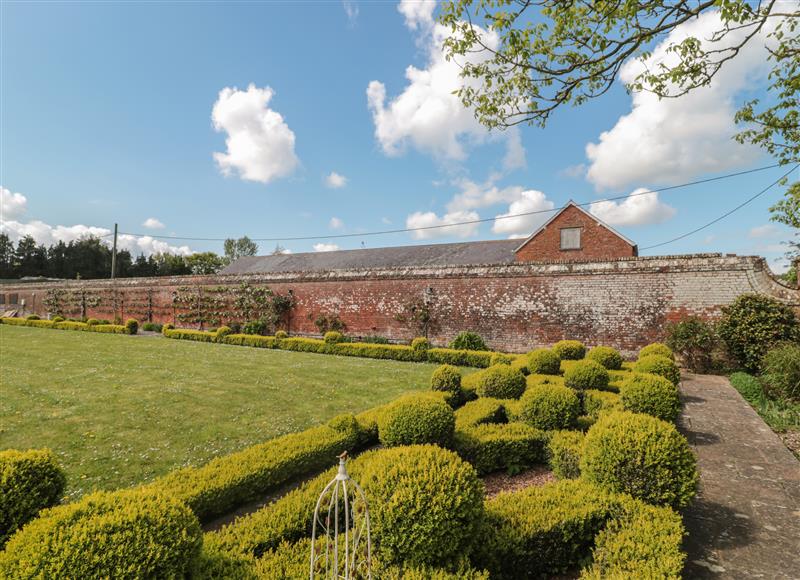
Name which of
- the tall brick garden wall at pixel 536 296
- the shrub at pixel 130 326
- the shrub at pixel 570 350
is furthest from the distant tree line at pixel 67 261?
the shrub at pixel 570 350

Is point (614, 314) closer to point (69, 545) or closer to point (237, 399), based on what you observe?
point (237, 399)

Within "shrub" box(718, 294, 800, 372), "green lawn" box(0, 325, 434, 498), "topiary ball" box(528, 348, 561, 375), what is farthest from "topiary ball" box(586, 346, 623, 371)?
"green lawn" box(0, 325, 434, 498)

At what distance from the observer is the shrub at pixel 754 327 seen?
386 inches

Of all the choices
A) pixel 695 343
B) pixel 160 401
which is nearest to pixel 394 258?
pixel 695 343

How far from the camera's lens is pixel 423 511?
8.13ft

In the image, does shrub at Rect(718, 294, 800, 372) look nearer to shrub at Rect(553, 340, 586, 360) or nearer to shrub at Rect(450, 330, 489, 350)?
shrub at Rect(553, 340, 586, 360)

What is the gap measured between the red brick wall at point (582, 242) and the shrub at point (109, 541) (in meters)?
21.1

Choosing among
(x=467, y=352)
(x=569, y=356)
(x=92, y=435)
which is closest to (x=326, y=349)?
(x=467, y=352)

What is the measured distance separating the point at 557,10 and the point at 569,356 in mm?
8538

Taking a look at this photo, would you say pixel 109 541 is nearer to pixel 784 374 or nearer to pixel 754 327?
pixel 784 374

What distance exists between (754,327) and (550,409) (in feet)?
29.4

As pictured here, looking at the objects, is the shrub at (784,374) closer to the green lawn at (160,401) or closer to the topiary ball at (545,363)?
the topiary ball at (545,363)

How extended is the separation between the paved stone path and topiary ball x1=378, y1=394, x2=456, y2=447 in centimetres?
236

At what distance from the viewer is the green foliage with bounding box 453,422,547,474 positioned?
4.71 m
